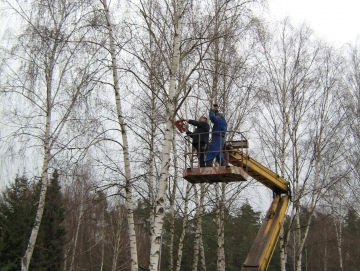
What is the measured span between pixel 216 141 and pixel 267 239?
2.56m

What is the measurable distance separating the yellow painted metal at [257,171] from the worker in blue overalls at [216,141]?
0.34m

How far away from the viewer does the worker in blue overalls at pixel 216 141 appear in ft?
27.4

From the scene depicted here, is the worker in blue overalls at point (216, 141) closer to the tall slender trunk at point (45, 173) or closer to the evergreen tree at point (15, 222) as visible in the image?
the tall slender trunk at point (45, 173)

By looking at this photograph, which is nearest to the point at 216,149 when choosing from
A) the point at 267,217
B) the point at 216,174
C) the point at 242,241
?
the point at 216,174

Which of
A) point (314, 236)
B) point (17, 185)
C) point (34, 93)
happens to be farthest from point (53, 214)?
point (314, 236)

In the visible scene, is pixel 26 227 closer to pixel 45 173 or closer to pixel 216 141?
pixel 45 173

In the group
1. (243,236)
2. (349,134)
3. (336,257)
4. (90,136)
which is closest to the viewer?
(90,136)

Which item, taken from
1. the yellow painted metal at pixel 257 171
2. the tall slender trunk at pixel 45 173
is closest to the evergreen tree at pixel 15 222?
the tall slender trunk at pixel 45 173

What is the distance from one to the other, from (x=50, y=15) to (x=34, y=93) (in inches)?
103

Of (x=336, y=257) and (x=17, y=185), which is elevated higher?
(x=17, y=185)

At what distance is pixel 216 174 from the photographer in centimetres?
796

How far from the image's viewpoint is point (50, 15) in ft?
43.7

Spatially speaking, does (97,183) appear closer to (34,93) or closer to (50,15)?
(34,93)

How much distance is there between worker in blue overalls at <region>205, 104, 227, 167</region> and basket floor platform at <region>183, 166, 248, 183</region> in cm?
30
